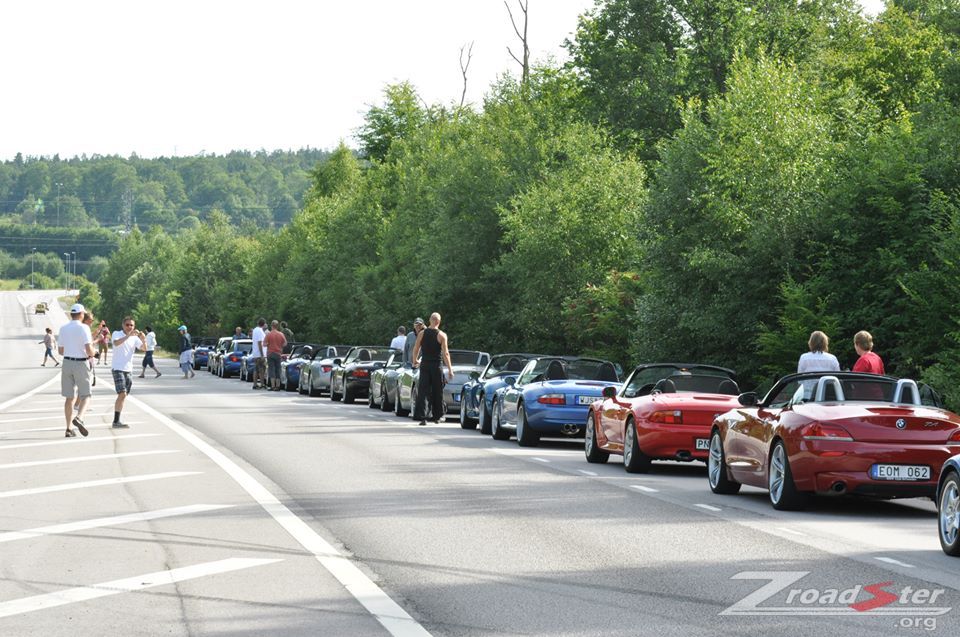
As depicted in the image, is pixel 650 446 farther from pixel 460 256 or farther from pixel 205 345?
pixel 205 345

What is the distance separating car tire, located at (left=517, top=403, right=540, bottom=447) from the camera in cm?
2097

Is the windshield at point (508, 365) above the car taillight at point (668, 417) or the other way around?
above

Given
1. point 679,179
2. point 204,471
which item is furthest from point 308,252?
point 204,471

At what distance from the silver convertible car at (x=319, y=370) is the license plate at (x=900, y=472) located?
2681 cm

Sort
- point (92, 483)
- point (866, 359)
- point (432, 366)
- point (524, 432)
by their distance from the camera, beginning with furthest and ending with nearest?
point (432, 366) < point (524, 432) < point (866, 359) < point (92, 483)

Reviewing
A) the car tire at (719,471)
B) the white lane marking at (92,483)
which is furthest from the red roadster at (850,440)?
the white lane marking at (92,483)

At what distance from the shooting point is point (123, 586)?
8.57m

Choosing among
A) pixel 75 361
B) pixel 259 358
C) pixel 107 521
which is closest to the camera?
pixel 107 521

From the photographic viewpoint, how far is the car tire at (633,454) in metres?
16.8

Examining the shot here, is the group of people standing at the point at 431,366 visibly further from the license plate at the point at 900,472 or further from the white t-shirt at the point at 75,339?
the license plate at the point at 900,472

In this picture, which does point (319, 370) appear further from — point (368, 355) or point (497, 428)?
point (497, 428)

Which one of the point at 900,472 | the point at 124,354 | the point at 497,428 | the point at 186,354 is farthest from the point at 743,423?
the point at 186,354

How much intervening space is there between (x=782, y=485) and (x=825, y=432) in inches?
28.1

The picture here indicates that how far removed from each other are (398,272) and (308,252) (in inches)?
627
